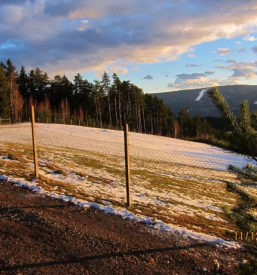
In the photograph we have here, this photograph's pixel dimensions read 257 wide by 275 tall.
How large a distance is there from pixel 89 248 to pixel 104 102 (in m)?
64.2

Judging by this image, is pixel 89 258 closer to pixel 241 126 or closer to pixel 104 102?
pixel 241 126

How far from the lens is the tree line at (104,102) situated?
6431cm

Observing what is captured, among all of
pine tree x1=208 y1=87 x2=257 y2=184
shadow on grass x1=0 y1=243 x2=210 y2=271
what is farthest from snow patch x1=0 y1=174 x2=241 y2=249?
pine tree x1=208 y1=87 x2=257 y2=184

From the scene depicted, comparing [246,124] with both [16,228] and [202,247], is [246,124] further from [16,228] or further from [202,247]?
[16,228]

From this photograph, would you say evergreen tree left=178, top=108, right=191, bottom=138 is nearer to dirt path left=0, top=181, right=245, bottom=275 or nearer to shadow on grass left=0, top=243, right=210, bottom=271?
dirt path left=0, top=181, right=245, bottom=275

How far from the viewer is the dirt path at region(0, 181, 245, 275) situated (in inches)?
160

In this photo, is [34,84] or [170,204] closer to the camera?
[170,204]

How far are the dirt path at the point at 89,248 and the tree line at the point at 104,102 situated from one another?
2188 inches

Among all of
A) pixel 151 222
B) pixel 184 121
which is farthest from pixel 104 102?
pixel 151 222

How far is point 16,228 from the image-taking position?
5000 millimetres

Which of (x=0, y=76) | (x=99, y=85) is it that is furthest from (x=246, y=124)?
(x=99, y=85)

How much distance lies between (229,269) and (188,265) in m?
0.74

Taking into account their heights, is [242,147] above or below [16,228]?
above

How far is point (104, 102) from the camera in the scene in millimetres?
67312
